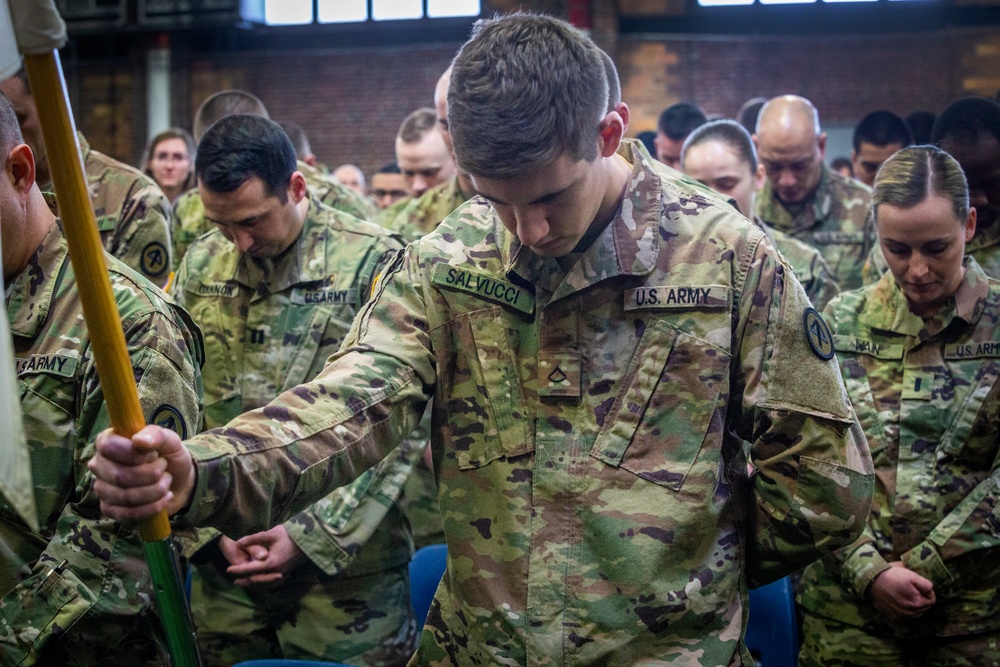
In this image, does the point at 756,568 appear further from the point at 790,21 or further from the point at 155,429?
the point at 790,21

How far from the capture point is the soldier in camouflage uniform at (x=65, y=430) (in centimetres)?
185

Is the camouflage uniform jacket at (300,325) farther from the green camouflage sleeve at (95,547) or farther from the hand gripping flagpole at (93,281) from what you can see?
the hand gripping flagpole at (93,281)

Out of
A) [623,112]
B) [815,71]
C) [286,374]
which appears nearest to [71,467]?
[286,374]

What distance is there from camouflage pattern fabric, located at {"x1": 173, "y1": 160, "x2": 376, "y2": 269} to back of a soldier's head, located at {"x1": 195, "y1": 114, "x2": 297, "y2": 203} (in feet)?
4.49

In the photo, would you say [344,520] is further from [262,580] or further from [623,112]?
[623,112]

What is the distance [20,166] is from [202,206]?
8.65ft

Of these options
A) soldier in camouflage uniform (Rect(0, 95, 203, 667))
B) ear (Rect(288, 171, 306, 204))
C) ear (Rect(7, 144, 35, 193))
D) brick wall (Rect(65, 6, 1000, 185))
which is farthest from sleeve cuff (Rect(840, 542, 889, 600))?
brick wall (Rect(65, 6, 1000, 185))

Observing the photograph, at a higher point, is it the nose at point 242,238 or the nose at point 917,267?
the nose at point 242,238

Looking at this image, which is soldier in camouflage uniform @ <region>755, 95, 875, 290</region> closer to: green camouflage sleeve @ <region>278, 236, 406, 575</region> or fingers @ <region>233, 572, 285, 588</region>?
green camouflage sleeve @ <region>278, 236, 406, 575</region>

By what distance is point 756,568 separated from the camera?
1.83 meters

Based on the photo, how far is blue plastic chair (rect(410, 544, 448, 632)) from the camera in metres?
2.78

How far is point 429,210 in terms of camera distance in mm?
4324

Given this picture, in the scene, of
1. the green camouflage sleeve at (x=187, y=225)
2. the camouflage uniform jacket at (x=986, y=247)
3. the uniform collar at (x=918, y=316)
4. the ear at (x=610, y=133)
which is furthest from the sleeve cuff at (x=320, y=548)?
the green camouflage sleeve at (x=187, y=225)

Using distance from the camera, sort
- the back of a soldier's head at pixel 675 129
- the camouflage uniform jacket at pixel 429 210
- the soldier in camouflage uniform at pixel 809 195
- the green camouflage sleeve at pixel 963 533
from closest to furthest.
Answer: the green camouflage sleeve at pixel 963 533, the camouflage uniform jacket at pixel 429 210, the soldier in camouflage uniform at pixel 809 195, the back of a soldier's head at pixel 675 129
